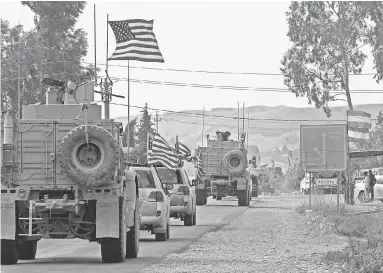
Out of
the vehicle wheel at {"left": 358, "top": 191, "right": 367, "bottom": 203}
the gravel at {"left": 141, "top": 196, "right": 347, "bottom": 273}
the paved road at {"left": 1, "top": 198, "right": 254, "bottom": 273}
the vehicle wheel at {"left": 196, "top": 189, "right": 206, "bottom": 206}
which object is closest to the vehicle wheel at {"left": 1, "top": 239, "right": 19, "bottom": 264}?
the paved road at {"left": 1, "top": 198, "right": 254, "bottom": 273}

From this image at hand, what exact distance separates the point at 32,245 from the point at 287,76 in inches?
2248

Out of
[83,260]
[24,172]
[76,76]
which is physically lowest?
[83,260]

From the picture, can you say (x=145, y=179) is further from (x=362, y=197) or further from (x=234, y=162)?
(x=362, y=197)

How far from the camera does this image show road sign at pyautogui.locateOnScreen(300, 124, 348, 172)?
36375mm

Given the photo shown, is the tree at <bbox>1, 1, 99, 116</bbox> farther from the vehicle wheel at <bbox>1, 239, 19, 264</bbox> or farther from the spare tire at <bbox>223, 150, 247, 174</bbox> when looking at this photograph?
the vehicle wheel at <bbox>1, 239, 19, 264</bbox>

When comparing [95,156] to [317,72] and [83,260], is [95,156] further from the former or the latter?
[317,72]

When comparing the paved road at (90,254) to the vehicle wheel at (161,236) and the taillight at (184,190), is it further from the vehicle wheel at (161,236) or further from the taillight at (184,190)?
the taillight at (184,190)

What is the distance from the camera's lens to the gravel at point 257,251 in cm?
1705

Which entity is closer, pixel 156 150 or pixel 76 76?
pixel 156 150

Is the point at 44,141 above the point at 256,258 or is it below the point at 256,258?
above

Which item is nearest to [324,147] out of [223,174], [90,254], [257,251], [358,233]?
[358,233]

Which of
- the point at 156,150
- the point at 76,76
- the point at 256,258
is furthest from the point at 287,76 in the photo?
the point at 256,258

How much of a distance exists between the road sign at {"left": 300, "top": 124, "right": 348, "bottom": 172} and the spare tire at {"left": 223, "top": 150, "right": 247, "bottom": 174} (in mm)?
13258

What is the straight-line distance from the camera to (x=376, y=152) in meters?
47.5
